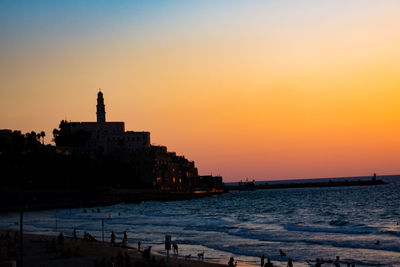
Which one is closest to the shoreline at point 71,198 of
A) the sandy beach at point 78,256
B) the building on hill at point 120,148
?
the building on hill at point 120,148

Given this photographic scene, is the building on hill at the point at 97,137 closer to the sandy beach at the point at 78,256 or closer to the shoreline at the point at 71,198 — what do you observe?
the shoreline at the point at 71,198

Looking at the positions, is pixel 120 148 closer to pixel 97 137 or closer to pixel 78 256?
pixel 97 137

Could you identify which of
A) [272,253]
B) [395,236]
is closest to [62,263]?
[272,253]

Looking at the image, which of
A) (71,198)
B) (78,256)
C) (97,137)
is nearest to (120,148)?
(97,137)

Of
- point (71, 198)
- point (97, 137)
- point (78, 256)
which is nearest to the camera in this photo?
point (78, 256)

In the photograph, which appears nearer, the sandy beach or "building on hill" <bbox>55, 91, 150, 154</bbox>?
the sandy beach

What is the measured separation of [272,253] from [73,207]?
300 feet

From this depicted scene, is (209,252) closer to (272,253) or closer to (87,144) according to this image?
(272,253)

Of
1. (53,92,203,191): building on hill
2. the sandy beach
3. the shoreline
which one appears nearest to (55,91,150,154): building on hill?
(53,92,203,191): building on hill

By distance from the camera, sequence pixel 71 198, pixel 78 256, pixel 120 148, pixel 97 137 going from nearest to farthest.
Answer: pixel 78 256
pixel 71 198
pixel 120 148
pixel 97 137

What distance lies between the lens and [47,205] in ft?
403

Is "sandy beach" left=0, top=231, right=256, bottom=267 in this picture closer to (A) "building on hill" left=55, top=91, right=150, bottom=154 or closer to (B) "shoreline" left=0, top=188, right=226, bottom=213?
(B) "shoreline" left=0, top=188, right=226, bottom=213

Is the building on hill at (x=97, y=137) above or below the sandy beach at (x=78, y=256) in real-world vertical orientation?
above

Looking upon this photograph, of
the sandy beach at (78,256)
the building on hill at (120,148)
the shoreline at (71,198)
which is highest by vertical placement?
the building on hill at (120,148)
